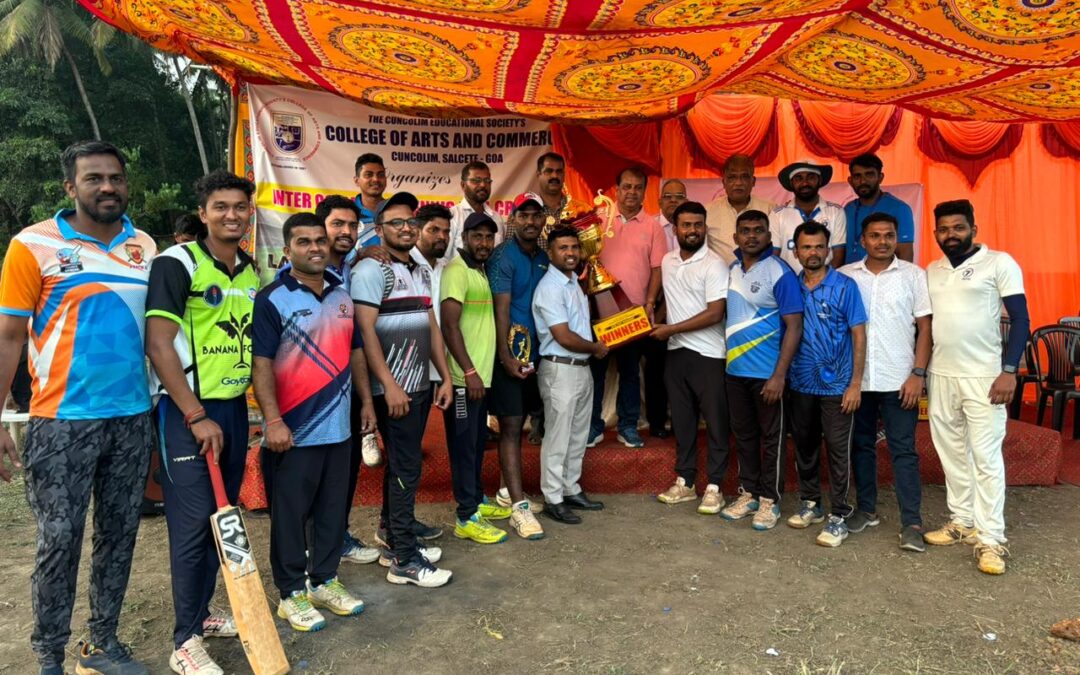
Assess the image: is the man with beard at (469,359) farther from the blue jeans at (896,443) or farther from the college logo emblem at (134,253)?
the blue jeans at (896,443)

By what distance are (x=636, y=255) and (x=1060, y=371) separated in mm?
4239

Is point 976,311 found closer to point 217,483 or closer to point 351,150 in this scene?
point 217,483

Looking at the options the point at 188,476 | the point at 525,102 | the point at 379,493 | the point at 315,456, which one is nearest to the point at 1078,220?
the point at 525,102

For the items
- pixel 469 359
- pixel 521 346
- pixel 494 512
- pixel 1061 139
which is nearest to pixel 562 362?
pixel 521 346

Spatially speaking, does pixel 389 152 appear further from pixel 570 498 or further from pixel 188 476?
pixel 188 476

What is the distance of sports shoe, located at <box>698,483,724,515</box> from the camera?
4.96 m

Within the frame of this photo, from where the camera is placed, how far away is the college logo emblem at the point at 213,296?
2947mm

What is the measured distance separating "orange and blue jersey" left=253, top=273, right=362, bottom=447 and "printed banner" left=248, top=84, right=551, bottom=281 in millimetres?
3249

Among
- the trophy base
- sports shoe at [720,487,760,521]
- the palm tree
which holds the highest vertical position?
the palm tree

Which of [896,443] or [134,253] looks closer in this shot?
[134,253]

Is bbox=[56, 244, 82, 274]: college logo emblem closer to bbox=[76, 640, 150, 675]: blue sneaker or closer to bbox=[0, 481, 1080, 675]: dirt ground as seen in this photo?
bbox=[76, 640, 150, 675]: blue sneaker

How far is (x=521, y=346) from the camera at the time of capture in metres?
4.70

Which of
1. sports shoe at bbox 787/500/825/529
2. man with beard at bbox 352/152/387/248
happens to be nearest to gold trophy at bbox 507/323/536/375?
man with beard at bbox 352/152/387/248

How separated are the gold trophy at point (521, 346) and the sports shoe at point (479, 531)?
984mm
